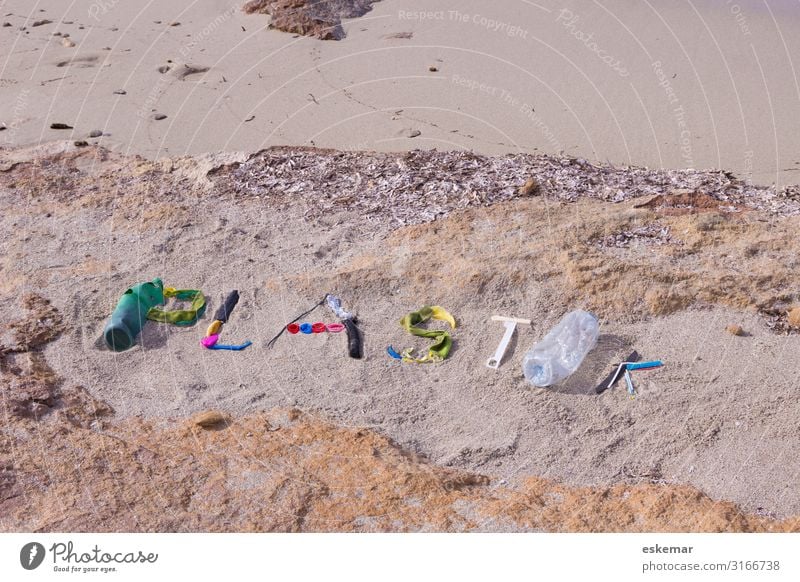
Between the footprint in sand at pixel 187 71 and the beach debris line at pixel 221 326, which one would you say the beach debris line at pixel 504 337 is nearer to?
the beach debris line at pixel 221 326

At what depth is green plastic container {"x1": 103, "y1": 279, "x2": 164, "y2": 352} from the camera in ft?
15.7

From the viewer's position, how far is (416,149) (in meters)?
6.84

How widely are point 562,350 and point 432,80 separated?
4077mm

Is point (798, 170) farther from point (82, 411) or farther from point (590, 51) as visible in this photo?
point (82, 411)

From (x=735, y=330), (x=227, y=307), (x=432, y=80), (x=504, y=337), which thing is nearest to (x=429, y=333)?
(x=504, y=337)

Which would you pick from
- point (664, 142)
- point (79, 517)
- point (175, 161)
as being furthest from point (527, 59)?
point (79, 517)

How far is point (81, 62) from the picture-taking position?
8531 mm

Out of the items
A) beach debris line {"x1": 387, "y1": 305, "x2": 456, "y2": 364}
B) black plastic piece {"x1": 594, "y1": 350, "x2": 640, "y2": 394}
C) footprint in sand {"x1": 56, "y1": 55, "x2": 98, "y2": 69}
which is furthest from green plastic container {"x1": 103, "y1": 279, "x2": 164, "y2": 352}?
footprint in sand {"x1": 56, "y1": 55, "x2": 98, "y2": 69}

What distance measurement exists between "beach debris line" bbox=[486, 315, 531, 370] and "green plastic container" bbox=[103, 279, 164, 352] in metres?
1.95

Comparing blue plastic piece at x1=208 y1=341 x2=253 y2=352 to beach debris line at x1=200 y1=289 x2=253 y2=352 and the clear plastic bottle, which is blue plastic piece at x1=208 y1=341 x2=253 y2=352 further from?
the clear plastic bottle

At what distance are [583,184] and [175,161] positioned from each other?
9.98 feet

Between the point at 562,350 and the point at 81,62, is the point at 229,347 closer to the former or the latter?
the point at 562,350

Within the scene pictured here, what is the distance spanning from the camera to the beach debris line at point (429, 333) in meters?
4.67

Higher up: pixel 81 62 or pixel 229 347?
pixel 81 62
